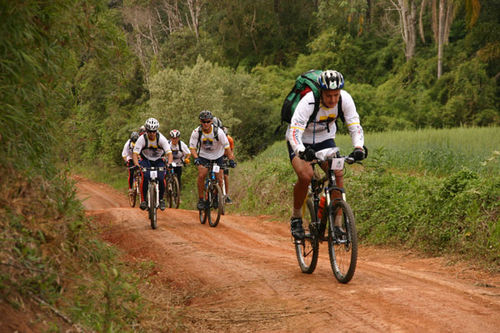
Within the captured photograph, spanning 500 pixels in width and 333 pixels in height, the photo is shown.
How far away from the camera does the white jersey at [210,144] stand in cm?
1309

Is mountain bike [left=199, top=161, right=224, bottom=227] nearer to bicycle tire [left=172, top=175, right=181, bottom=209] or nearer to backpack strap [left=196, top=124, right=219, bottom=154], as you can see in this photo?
backpack strap [left=196, top=124, right=219, bottom=154]

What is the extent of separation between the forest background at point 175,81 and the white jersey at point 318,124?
2018mm

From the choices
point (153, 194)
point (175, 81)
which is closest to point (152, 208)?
point (153, 194)

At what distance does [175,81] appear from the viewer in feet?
95.0

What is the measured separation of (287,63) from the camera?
4806 centimetres

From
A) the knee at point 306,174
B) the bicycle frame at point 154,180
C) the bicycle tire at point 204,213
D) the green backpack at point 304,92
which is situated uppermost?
the green backpack at point 304,92

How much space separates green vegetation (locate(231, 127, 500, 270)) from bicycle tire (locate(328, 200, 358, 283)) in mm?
2315

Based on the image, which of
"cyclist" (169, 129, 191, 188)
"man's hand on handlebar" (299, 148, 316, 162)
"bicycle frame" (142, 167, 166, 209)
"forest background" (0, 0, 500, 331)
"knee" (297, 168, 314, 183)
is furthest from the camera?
"cyclist" (169, 129, 191, 188)

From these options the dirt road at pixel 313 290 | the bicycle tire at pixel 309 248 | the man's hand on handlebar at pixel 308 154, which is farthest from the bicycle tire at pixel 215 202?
the man's hand on handlebar at pixel 308 154

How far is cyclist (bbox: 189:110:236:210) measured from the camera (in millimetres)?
13016

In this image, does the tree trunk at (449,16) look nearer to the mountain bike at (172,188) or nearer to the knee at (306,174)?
the mountain bike at (172,188)

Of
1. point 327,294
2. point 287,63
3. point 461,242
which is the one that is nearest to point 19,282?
point 327,294

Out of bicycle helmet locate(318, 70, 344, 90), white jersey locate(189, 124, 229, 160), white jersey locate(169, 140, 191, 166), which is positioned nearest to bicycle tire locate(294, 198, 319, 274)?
bicycle helmet locate(318, 70, 344, 90)

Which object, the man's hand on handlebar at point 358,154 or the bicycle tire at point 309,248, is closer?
the man's hand on handlebar at point 358,154
